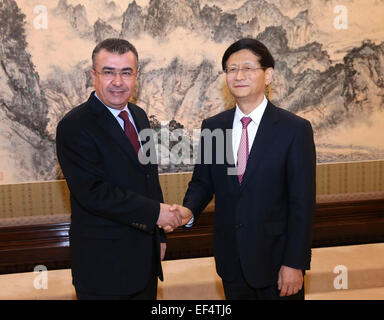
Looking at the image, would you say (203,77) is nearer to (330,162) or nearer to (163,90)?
(163,90)

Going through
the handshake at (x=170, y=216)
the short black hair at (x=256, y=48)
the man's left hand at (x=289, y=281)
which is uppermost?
the short black hair at (x=256, y=48)

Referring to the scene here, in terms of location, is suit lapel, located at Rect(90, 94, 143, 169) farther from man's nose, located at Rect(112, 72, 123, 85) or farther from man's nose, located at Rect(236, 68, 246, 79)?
man's nose, located at Rect(236, 68, 246, 79)

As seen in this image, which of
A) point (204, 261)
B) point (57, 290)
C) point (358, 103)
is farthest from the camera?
point (358, 103)

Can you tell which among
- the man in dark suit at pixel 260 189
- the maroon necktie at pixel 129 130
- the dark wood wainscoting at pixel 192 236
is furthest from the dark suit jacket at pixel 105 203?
the dark wood wainscoting at pixel 192 236

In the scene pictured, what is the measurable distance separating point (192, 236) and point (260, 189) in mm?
2971

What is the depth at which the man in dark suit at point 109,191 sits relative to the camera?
7.86 feet

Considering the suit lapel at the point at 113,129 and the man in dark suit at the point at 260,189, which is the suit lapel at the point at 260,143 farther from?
the suit lapel at the point at 113,129

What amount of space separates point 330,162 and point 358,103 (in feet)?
2.75

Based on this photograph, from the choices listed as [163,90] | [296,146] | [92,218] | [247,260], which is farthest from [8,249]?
[296,146]

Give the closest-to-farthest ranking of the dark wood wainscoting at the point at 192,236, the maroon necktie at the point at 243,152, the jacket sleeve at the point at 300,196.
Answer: the jacket sleeve at the point at 300,196
the maroon necktie at the point at 243,152
the dark wood wainscoting at the point at 192,236

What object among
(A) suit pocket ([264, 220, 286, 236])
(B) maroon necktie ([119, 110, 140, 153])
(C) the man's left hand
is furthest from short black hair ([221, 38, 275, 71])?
(C) the man's left hand

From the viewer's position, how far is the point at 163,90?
525cm

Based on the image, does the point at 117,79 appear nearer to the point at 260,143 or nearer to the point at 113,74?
the point at 113,74

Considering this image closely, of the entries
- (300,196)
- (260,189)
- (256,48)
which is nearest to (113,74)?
(256,48)
